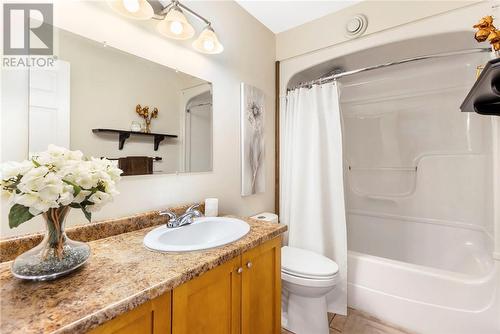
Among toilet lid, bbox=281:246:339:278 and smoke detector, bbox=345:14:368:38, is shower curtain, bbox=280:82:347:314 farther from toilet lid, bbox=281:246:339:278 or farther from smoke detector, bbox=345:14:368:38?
smoke detector, bbox=345:14:368:38

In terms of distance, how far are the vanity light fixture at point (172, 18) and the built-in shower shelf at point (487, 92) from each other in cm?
138

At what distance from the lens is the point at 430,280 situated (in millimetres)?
1513

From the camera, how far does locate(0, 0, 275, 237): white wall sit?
3.49ft

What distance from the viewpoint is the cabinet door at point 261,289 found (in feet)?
3.30

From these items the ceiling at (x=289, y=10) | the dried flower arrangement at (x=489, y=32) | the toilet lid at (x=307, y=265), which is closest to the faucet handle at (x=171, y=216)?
the toilet lid at (x=307, y=265)

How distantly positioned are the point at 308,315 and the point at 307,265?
33 centimetres

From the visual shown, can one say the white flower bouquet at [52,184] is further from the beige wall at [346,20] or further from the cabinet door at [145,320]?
the beige wall at [346,20]

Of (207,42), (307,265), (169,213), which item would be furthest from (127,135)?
(307,265)

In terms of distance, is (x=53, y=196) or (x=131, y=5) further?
(x=131, y=5)

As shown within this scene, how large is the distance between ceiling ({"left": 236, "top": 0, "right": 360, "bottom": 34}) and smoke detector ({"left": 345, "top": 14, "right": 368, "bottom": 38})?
0.13 meters

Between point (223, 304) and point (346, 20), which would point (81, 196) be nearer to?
point (223, 304)

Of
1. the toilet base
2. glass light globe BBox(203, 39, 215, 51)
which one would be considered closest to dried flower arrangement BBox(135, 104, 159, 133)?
glass light globe BBox(203, 39, 215, 51)

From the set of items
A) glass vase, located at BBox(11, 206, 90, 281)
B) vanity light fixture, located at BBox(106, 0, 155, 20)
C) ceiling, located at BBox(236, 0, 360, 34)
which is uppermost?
ceiling, located at BBox(236, 0, 360, 34)

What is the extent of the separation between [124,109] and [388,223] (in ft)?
8.83
